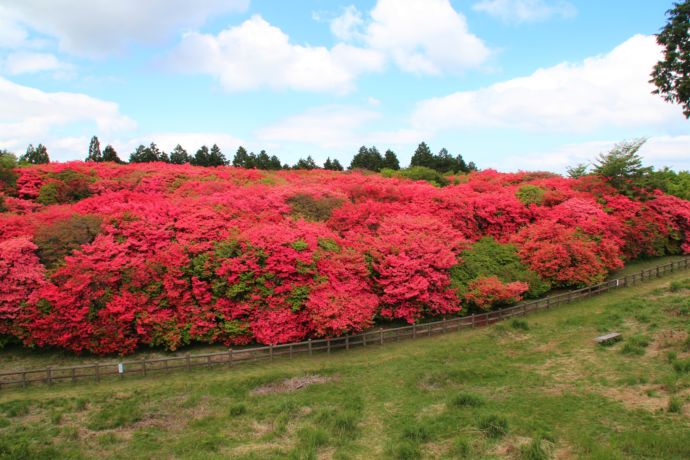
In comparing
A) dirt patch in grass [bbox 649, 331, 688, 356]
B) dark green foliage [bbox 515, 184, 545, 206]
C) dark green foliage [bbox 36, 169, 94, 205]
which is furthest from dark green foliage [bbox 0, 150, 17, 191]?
dirt patch in grass [bbox 649, 331, 688, 356]

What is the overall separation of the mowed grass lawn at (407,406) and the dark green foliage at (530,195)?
15011 millimetres

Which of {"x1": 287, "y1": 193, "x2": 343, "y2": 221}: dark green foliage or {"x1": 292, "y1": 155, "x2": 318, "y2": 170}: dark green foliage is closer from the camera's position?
{"x1": 287, "y1": 193, "x2": 343, "y2": 221}: dark green foliage

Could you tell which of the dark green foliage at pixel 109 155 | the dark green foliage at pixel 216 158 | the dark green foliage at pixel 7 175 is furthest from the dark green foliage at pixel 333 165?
the dark green foliage at pixel 7 175

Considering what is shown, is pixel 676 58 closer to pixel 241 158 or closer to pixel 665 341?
pixel 665 341

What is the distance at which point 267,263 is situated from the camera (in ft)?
71.5

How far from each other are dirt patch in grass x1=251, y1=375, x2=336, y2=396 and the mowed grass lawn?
0.07 metres

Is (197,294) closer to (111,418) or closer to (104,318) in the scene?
(104,318)

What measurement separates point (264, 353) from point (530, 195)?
25564 millimetres

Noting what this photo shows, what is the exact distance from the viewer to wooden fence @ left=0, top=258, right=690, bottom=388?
1823 centimetres

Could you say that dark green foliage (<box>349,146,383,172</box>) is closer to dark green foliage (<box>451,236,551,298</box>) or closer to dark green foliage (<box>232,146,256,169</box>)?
dark green foliage (<box>232,146,256,169</box>)

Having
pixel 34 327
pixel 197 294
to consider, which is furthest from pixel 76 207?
pixel 197 294

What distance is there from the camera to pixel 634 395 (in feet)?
45.6

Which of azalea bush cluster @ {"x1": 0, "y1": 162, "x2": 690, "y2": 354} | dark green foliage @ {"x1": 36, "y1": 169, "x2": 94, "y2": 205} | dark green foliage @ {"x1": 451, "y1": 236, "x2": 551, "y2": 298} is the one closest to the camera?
azalea bush cluster @ {"x1": 0, "y1": 162, "x2": 690, "y2": 354}

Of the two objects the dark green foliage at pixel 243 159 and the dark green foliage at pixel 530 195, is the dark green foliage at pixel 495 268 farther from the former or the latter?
the dark green foliage at pixel 243 159
